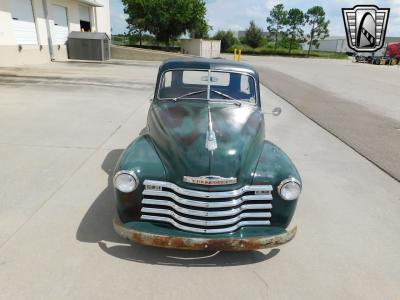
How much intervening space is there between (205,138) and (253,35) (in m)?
54.6

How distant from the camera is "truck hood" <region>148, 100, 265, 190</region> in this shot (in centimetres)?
260

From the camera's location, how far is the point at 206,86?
12.3 ft

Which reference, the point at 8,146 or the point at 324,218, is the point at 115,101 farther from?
the point at 324,218

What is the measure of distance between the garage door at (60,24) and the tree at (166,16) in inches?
621

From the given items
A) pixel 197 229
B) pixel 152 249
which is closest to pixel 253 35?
pixel 152 249

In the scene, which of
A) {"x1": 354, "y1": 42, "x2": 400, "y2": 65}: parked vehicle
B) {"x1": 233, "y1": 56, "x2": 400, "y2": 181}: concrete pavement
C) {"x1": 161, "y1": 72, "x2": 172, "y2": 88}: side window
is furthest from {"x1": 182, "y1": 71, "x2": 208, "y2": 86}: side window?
{"x1": 354, "y1": 42, "x2": 400, "y2": 65}: parked vehicle

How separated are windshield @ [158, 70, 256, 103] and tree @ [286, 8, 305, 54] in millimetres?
57276

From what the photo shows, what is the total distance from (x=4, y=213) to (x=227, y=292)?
8.68ft

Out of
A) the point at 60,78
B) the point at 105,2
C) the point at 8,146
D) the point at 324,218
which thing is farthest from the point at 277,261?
the point at 105,2

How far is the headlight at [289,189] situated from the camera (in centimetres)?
266

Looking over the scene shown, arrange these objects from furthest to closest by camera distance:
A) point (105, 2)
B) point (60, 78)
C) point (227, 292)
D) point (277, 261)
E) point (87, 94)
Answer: point (105, 2) < point (60, 78) < point (87, 94) < point (277, 261) < point (227, 292)

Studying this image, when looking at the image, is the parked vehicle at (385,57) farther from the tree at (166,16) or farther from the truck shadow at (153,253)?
the truck shadow at (153,253)

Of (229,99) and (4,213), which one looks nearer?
(4,213)

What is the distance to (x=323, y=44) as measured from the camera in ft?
236
